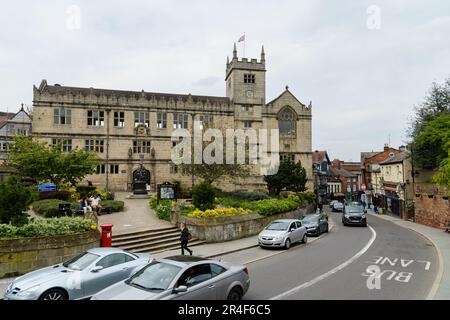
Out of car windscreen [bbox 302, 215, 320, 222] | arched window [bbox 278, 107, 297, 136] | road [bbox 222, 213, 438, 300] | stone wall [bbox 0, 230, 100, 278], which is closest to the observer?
road [bbox 222, 213, 438, 300]

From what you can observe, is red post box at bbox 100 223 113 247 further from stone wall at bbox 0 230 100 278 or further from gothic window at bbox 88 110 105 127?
gothic window at bbox 88 110 105 127

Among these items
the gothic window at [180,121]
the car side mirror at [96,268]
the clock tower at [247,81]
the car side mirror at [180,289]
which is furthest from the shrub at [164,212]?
the clock tower at [247,81]

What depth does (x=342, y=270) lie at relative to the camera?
1295 centimetres

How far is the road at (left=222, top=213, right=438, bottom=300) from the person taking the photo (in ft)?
32.9

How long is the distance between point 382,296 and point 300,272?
3412 mm

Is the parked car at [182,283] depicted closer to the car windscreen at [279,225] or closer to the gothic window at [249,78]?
the car windscreen at [279,225]

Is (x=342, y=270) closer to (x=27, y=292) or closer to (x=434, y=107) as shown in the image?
(x=27, y=292)

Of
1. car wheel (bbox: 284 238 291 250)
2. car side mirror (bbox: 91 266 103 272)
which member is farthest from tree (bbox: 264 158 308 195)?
car side mirror (bbox: 91 266 103 272)

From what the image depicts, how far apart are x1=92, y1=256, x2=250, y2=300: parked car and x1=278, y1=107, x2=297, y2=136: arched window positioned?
40.0m

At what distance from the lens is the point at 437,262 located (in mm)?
15000

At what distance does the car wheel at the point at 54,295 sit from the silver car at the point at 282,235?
11.3 metres

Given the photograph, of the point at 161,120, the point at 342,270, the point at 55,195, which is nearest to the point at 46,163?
the point at 55,195
